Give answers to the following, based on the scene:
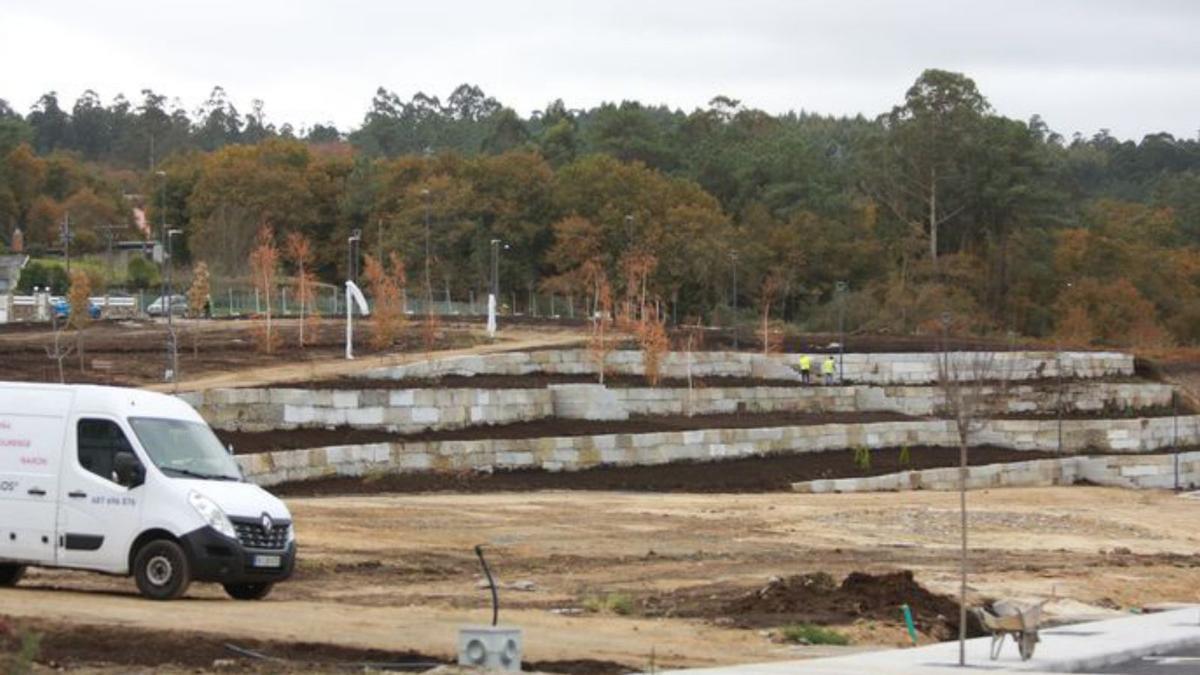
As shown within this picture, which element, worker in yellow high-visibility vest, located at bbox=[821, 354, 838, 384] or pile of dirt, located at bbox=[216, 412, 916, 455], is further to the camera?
worker in yellow high-visibility vest, located at bbox=[821, 354, 838, 384]

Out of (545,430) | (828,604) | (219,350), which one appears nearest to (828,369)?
(219,350)

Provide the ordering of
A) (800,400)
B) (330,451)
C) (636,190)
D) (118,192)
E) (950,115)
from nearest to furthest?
(330,451) → (800,400) → (636,190) → (950,115) → (118,192)

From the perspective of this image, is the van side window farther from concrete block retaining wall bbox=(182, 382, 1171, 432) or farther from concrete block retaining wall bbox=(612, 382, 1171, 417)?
concrete block retaining wall bbox=(612, 382, 1171, 417)

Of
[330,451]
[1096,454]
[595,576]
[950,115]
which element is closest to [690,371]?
[1096,454]

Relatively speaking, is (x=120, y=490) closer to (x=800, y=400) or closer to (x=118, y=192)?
(x=800, y=400)

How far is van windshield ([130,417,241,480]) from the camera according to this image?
879 inches

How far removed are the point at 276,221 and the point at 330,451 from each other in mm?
71700

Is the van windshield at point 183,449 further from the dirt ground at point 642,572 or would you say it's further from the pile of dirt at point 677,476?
the pile of dirt at point 677,476

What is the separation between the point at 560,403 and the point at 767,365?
17.3 metres

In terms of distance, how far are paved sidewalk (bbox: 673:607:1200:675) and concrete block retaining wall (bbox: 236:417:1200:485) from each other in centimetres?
1840

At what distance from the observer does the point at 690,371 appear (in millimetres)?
64500

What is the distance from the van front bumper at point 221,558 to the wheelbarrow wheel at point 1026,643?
7.94m

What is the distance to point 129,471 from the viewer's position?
21984 millimetres

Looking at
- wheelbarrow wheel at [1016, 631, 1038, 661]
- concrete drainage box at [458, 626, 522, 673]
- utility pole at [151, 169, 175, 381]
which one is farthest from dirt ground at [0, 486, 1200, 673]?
utility pole at [151, 169, 175, 381]
